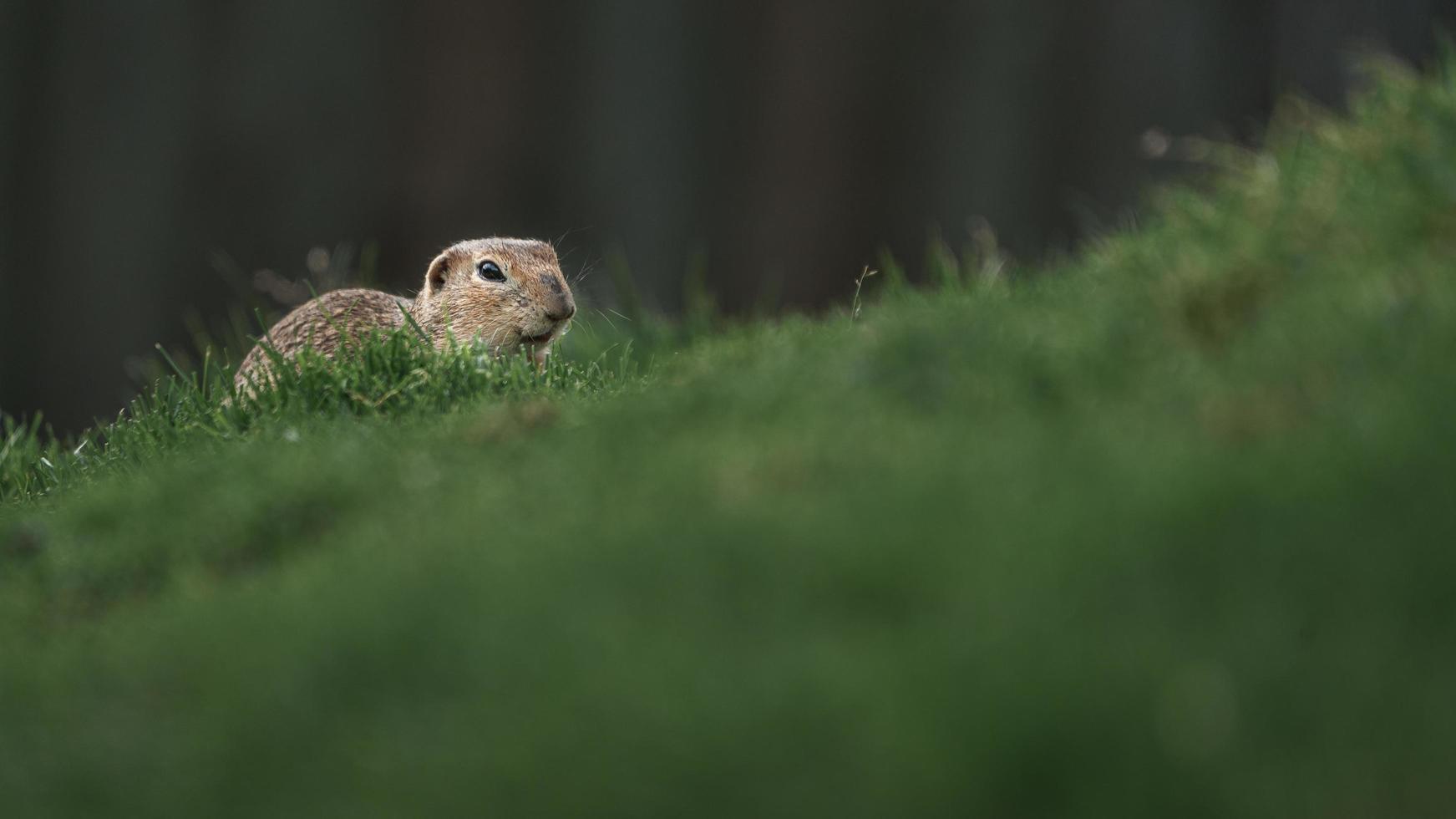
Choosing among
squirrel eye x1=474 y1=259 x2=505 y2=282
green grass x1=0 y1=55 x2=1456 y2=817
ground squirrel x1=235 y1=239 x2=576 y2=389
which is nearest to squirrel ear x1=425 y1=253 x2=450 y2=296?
ground squirrel x1=235 y1=239 x2=576 y2=389

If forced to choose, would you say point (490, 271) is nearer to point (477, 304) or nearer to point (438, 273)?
point (477, 304)

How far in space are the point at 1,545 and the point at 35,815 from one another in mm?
1811

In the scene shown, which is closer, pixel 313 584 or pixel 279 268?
pixel 313 584

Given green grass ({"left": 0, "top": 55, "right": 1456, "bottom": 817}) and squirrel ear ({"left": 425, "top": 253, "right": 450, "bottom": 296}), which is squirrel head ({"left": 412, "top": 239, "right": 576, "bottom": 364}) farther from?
green grass ({"left": 0, "top": 55, "right": 1456, "bottom": 817})

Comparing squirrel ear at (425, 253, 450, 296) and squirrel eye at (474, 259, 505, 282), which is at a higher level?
squirrel eye at (474, 259, 505, 282)

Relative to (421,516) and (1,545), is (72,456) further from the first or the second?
(421,516)

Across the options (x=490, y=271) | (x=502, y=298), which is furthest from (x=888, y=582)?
(x=490, y=271)

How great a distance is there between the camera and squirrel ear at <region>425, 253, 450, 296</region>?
6.60 meters

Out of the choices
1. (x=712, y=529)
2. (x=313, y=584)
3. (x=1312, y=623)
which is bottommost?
(x=313, y=584)

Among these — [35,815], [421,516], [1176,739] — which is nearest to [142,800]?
[35,815]

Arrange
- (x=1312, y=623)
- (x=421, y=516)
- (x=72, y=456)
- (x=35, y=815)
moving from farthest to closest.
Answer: (x=72, y=456) → (x=421, y=516) → (x=35, y=815) → (x=1312, y=623)

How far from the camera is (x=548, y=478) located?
339 centimetres

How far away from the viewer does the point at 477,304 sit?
637cm

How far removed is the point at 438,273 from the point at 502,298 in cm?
50
